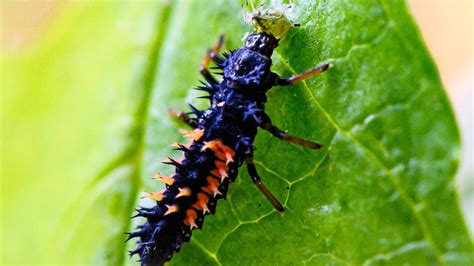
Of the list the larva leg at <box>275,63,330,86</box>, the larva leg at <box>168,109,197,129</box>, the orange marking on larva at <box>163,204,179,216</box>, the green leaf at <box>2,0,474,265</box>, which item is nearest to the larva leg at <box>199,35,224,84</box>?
the green leaf at <box>2,0,474,265</box>

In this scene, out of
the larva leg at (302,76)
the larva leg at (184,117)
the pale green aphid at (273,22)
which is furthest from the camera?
the larva leg at (184,117)

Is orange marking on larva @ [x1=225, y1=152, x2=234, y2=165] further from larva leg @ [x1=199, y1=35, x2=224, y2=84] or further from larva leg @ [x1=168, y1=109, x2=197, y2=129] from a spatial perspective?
larva leg @ [x1=199, y1=35, x2=224, y2=84]

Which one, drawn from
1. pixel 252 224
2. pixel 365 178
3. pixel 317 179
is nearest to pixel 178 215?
pixel 252 224

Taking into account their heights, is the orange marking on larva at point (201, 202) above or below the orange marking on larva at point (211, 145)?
below

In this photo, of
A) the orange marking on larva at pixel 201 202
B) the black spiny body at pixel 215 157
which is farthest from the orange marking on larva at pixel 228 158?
the orange marking on larva at pixel 201 202

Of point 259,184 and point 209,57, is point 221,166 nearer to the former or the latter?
point 259,184

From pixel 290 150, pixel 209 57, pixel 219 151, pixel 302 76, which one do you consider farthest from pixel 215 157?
pixel 209 57

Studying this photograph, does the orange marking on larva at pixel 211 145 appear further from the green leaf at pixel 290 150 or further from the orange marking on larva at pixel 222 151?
the green leaf at pixel 290 150
